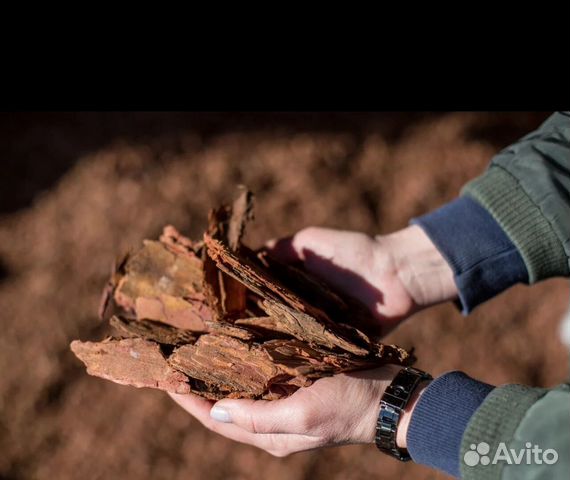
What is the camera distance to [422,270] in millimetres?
1999

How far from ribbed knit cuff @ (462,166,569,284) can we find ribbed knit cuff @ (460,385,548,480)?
0.54m

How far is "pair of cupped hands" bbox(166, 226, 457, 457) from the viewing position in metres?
1.53

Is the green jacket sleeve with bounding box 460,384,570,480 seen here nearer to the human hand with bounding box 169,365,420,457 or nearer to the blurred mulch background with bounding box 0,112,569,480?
the human hand with bounding box 169,365,420,457

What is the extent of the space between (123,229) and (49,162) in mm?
428

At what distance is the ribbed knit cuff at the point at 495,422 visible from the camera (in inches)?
52.2

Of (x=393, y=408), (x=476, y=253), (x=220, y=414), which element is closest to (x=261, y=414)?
(x=220, y=414)

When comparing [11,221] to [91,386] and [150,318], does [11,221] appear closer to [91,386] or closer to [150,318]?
[91,386]

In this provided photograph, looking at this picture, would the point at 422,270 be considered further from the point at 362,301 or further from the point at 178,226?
the point at 178,226

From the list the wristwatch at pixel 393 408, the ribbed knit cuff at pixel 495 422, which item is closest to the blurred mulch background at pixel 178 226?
the wristwatch at pixel 393 408

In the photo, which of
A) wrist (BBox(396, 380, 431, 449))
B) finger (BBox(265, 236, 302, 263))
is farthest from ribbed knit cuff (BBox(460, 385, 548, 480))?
finger (BBox(265, 236, 302, 263))

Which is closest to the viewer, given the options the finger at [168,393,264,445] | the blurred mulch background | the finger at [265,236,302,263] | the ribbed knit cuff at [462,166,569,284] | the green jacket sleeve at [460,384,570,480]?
the green jacket sleeve at [460,384,570,480]

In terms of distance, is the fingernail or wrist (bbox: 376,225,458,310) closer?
the fingernail

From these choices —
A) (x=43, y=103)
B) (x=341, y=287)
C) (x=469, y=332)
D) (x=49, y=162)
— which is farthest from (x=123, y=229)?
(x=469, y=332)

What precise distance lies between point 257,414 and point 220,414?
0.11 metres
